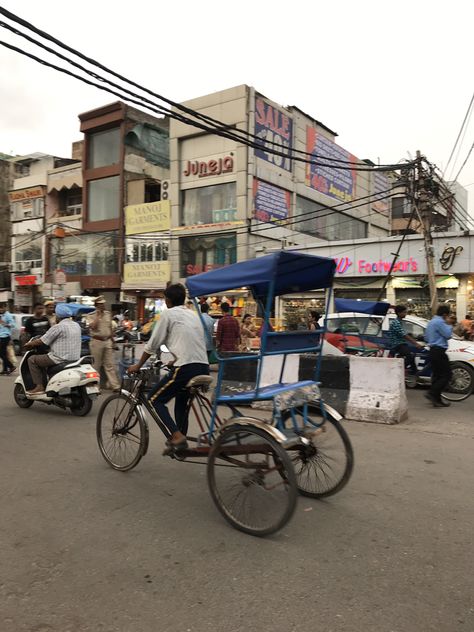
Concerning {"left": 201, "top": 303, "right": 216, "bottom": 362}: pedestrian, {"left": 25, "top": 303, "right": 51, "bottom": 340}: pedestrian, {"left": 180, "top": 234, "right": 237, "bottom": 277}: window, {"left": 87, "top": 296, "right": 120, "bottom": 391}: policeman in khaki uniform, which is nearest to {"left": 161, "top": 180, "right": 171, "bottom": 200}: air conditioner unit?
{"left": 180, "top": 234, "right": 237, "bottom": 277}: window

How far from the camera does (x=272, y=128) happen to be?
25.4m

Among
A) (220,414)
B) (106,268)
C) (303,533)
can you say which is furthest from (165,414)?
(106,268)

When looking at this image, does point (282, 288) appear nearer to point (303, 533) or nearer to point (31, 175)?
point (303, 533)

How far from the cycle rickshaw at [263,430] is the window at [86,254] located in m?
26.6

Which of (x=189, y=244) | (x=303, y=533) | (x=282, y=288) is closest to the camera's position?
(x=303, y=533)

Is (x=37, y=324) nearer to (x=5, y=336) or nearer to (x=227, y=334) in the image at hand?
(x=5, y=336)

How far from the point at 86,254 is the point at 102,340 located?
2420 centimetres

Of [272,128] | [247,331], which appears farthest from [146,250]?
[247,331]

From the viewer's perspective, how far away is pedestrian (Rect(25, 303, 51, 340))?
9289 millimetres

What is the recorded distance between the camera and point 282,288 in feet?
14.5

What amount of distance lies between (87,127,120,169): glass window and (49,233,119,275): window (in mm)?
4812

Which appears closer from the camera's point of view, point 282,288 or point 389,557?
point 389,557

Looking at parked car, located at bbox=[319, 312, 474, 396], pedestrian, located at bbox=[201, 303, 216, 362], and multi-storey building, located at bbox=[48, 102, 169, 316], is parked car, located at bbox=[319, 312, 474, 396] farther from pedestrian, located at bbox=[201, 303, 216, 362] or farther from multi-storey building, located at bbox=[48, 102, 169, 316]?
multi-storey building, located at bbox=[48, 102, 169, 316]

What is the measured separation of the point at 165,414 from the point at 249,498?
1.07 metres
